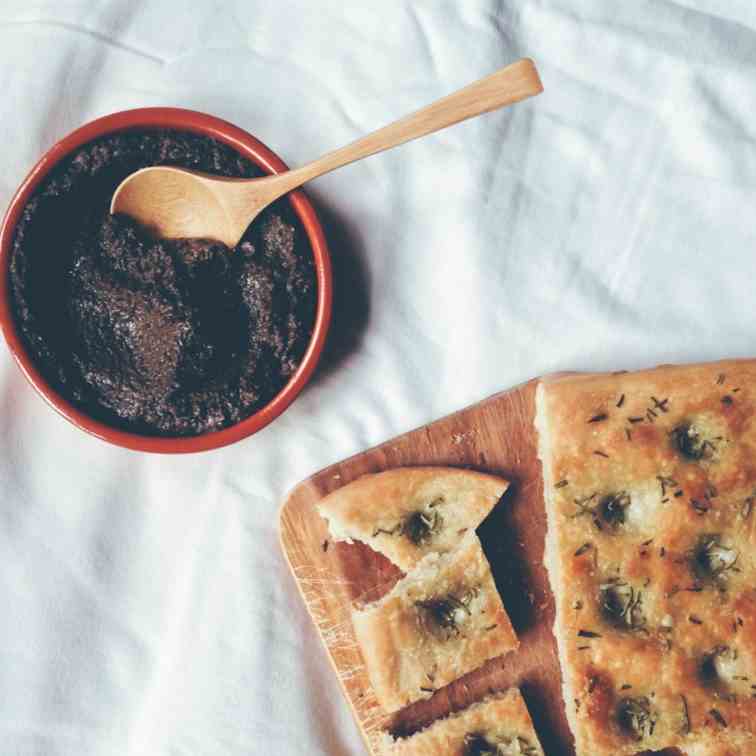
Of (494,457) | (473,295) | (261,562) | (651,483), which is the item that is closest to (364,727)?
(261,562)

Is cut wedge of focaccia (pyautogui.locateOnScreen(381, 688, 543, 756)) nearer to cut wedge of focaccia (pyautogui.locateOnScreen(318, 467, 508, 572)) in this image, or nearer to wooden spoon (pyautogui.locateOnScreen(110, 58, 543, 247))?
cut wedge of focaccia (pyautogui.locateOnScreen(318, 467, 508, 572))

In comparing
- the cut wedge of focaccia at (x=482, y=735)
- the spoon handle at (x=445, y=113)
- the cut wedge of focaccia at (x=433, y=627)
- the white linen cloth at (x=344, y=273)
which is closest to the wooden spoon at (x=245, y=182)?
the spoon handle at (x=445, y=113)

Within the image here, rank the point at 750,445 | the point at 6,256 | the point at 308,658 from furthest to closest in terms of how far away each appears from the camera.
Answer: the point at 308,658
the point at 750,445
the point at 6,256

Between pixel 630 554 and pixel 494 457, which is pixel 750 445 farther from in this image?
pixel 494 457

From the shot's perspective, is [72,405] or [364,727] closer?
[72,405]

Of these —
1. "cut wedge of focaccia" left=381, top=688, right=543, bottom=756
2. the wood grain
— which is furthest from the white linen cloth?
"cut wedge of focaccia" left=381, top=688, right=543, bottom=756

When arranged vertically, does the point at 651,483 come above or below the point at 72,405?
below

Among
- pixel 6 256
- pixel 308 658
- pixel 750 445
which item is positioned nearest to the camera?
pixel 6 256
